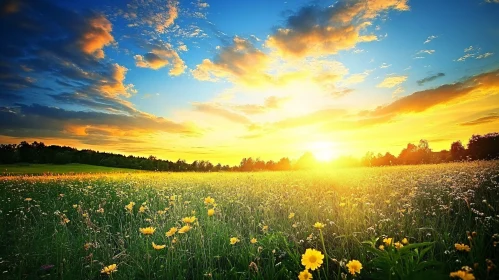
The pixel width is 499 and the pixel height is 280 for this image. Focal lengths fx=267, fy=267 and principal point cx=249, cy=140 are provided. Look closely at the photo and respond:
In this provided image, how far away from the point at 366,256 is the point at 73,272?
3.94 meters

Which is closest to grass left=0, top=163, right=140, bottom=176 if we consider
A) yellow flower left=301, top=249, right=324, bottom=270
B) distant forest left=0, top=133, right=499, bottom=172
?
distant forest left=0, top=133, right=499, bottom=172

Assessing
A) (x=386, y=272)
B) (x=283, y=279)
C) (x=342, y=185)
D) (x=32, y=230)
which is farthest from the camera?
(x=342, y=185)

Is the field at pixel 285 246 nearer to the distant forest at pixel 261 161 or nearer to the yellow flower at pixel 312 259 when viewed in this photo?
the yellow flower at pixel 312 259

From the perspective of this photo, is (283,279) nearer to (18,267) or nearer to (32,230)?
(18,267)

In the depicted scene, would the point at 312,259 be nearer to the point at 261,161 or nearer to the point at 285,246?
the point at 285,246

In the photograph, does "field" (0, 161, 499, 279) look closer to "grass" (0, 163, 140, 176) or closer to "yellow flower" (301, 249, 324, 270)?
"yellow flower" (301, 249, 324, 270)

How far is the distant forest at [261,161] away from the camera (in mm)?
24919

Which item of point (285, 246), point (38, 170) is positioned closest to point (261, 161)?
point (38, 170)

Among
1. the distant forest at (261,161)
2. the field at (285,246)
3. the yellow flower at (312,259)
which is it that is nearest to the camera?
the yellow flower at (312,259)

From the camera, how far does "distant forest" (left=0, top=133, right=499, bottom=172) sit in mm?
24919

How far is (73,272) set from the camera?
366 cm

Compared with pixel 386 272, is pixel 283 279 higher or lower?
lower

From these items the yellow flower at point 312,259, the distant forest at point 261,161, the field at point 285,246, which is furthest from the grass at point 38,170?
the yellow flower at point 312,259

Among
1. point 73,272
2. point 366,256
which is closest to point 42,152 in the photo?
point 73,272
